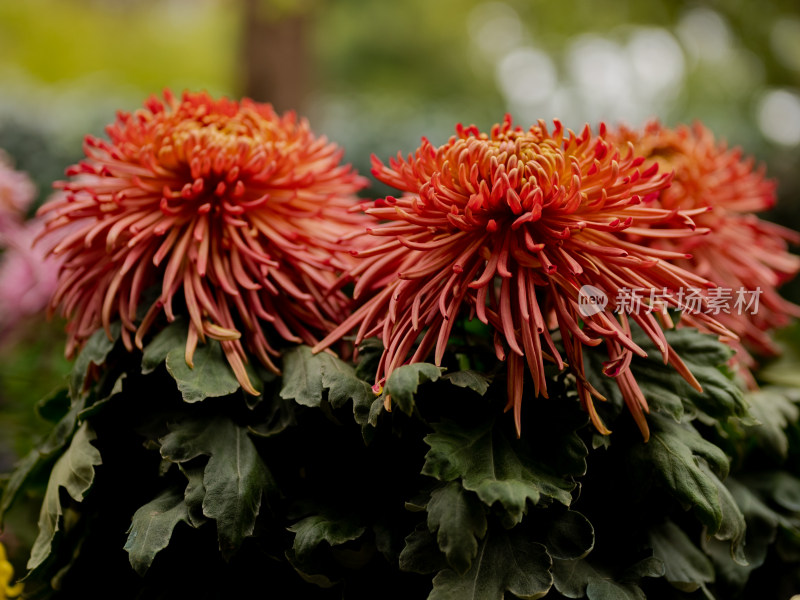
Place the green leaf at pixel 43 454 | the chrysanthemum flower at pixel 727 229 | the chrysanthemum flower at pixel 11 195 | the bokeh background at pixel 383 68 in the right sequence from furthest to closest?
the bokeh background at pixel 383 68 < the chrysanthemum flower at pixel 11 195 < the chrysanthemum flower at pixel 727 229 < the green leaf at pixel 43 454

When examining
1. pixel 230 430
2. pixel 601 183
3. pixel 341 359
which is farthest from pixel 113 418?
pixel 601 183

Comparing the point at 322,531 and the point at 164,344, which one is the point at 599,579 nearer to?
the point at 322,531

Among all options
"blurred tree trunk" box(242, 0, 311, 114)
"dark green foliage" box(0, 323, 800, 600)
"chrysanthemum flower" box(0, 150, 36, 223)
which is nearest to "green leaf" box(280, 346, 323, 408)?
"dark green foliage" box(0, 323, 800, 600)

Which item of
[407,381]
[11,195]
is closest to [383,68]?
[11,195]

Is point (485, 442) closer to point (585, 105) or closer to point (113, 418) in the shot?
point (113, 418)

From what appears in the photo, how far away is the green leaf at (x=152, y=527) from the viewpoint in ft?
2.28

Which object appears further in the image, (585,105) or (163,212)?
(585,105)

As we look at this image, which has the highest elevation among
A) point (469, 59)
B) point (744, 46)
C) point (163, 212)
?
point (163, 212)

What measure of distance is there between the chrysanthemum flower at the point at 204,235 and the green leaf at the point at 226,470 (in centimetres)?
7

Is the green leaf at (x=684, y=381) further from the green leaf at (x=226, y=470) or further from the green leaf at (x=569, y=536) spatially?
the green leaf at (x=226, y=470)

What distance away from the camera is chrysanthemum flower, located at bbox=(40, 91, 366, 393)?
83cm

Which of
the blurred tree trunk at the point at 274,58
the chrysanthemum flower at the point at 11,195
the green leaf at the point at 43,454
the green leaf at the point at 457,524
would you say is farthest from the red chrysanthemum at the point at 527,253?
the blurred tree trunk at the point at 274,58

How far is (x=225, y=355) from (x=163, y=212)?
0.19 metres

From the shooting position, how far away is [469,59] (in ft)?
30.3
